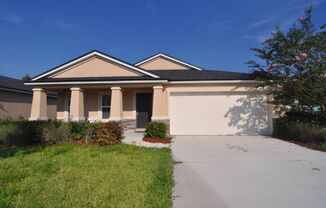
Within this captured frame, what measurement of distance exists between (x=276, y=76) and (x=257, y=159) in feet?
21.7

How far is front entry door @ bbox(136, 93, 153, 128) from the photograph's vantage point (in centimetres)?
1507

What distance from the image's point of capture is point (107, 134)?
898 cm

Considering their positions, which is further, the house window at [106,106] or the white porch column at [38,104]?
the house window at [106,106]

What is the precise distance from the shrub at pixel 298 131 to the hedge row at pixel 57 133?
8.45 m

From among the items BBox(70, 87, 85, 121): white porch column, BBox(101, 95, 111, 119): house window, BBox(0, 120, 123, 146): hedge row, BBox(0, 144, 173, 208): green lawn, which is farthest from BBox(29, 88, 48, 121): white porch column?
BBox(0, 144, 173, 208): green lawn

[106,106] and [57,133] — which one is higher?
[106,106]

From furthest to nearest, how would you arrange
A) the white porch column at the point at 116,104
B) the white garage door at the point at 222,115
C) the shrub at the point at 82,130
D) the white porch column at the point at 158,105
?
the white garage door at the point at 222,115 → the white porch column at the point at 116,104 → the white porch column at the point at 158,105 → the shrub at the point at 82,130

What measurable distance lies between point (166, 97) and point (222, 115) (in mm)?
3527

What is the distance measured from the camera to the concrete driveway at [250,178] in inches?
170

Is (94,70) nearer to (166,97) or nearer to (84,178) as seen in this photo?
(166,97)

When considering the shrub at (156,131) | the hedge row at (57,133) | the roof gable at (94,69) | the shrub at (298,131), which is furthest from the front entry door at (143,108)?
the shrub at (298,131)

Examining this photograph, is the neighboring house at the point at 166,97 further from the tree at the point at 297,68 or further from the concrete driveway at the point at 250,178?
the concrete driveway at the point at 250,178

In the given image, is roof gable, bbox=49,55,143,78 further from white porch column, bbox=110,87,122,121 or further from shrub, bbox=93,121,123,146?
shrub, bbox=93,121,123,146

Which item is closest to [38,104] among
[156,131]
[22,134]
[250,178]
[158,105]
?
[22,134]
